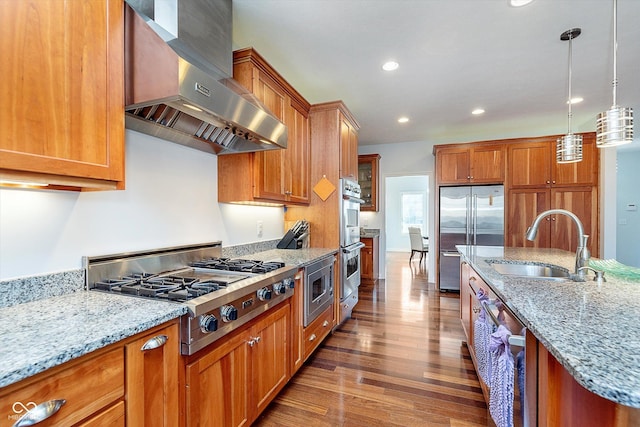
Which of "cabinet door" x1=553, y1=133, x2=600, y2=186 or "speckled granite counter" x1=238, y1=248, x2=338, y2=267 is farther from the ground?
"cabinet door" x1=553, y1=133, x2=600, y2=186

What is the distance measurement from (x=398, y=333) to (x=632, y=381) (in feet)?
8.14

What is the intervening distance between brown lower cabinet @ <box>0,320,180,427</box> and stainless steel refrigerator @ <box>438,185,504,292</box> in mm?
4299

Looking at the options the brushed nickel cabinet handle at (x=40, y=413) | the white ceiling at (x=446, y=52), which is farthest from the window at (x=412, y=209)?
the brushed nickel cabinet handle at (x=40, y=413)

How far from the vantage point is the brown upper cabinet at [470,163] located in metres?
4.38

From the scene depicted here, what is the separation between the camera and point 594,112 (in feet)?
12.6

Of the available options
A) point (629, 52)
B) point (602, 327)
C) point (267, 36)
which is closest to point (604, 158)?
point (629, 52)

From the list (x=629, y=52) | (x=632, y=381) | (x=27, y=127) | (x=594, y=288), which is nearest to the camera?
(x=632, y=381)

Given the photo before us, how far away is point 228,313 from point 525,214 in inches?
183

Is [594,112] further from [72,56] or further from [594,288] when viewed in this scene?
[72,56]

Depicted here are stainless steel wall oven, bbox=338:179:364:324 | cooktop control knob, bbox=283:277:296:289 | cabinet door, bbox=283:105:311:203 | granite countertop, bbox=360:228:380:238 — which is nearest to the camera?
cooktop control knob, bbox=283:277:296:289

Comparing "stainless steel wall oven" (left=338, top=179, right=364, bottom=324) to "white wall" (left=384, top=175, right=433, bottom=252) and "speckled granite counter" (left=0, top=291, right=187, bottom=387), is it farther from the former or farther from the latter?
"white wall" (left=384, top=175, right=433, bottom=252)

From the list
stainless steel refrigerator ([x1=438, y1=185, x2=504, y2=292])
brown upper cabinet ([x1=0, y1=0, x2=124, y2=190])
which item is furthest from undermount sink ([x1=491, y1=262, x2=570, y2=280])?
brown upper cabinet ([x1=0, y1=0, x2=124, y2=190])

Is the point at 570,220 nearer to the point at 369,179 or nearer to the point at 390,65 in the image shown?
the point at 369,179

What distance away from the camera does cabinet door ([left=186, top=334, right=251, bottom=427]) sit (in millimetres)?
1137
